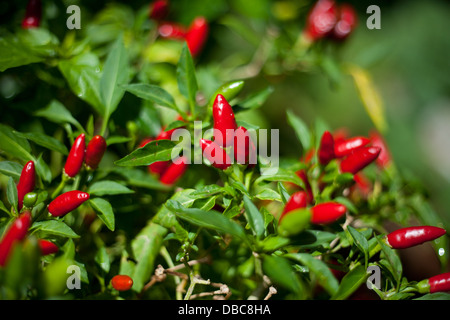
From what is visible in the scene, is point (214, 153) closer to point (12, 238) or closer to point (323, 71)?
point (12, 238)

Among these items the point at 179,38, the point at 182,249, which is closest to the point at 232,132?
the point at 182,249

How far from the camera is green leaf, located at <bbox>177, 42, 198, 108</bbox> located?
2.17 ft

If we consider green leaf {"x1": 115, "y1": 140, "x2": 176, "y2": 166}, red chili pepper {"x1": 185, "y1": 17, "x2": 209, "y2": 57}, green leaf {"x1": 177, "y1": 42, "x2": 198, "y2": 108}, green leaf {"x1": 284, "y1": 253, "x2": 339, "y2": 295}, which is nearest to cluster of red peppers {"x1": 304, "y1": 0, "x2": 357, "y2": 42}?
red chili pepper {"x1": 185, "y1": 17, "x2": 209, "y2": 57}

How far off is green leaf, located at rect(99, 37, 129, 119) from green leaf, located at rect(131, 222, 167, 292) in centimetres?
24

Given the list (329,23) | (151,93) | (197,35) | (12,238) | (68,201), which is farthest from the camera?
(329,23)

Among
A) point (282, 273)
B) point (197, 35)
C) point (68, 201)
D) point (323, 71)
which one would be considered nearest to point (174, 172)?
point (68, 201)

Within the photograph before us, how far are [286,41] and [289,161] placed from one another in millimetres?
531

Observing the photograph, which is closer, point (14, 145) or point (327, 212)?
point (327, 212)

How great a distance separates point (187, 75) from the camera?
2.19ft

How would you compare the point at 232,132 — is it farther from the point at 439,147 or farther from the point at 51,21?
the point at 439,147

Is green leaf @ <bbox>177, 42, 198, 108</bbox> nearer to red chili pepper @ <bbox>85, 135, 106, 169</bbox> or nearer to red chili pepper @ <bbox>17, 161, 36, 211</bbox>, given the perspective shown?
red chili pepper @ <bbox>85, 135, 106, 169</bbox>

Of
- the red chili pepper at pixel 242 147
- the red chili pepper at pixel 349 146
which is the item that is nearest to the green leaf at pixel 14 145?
the red chili pepper at pixel 242 147

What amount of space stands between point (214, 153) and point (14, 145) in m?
0.36
